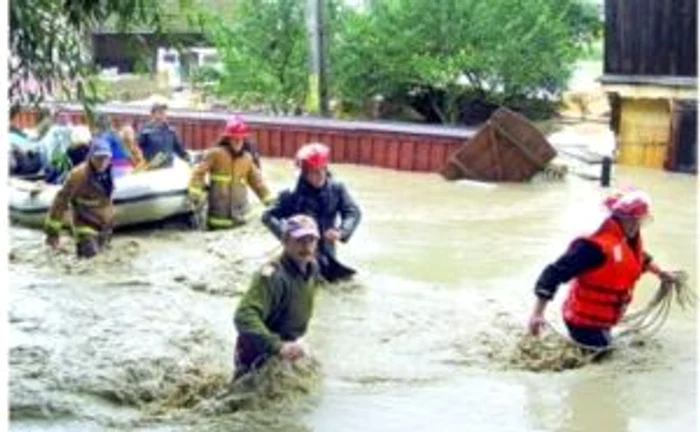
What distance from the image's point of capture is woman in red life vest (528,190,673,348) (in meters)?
7.99

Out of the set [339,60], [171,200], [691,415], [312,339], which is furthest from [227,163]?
[339,60]

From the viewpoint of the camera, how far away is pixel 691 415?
797 cm

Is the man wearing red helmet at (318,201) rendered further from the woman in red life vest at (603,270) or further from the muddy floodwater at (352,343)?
the woman in red life vest at (603,270)

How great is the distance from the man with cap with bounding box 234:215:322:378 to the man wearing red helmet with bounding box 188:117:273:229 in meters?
5.34

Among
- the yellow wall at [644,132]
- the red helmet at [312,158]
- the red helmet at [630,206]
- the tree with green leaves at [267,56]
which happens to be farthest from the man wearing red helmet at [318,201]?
the tree with green leaves at [267,56]

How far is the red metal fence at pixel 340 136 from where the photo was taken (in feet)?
68.7

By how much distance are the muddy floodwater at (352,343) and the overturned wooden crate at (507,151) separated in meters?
3.83

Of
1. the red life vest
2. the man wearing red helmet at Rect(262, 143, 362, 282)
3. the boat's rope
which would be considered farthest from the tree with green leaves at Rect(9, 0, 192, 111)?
the boat's rope

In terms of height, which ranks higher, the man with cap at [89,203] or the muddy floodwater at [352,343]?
the man with cap at [89,203]

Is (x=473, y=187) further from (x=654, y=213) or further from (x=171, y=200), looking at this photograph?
(x=171, y=200)

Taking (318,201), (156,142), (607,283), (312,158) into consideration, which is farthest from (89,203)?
(607,283)

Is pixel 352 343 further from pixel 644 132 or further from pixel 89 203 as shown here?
pixel 644 132

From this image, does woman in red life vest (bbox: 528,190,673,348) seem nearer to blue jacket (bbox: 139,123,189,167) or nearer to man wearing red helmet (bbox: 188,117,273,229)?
man wearing red helmet (bbox: 188,117,273,229)

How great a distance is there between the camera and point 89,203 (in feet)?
40.5
